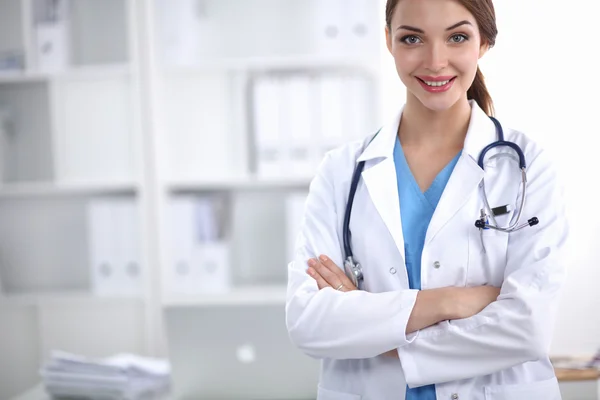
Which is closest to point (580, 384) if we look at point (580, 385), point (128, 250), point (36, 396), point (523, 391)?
point (580, 385)

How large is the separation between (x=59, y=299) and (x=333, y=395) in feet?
4.96

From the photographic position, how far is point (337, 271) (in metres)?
1.34

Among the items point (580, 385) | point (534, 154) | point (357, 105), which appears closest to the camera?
point (534, 154)

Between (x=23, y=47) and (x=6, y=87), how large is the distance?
0.56 feet

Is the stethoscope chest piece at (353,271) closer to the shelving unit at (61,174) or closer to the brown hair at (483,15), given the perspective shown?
the brown hair at (483,15)

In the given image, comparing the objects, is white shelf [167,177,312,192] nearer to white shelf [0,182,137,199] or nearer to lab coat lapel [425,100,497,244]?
white shelf [0,182,137,199]

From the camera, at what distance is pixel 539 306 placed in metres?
1.19

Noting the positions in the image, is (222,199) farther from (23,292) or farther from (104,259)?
(23,292)

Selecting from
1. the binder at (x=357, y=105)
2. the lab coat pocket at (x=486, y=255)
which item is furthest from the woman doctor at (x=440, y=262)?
the binder at (x=357, y=105)

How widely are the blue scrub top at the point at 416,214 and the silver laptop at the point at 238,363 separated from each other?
1100 mm

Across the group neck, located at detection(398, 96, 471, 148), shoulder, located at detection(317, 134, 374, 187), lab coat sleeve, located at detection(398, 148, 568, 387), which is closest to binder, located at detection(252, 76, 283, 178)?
shoulder, located at detection(317, 134, 374, 187)

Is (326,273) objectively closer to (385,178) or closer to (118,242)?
(385,178)

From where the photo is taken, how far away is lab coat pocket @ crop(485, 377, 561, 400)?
1227 millimetres

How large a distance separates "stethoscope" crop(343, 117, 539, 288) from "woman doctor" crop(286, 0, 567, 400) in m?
0.01
